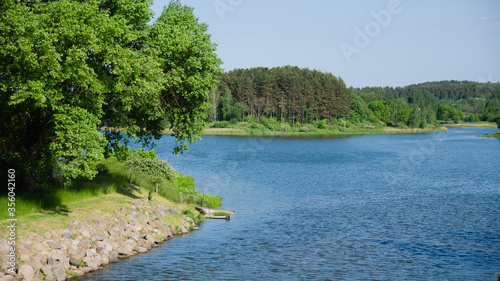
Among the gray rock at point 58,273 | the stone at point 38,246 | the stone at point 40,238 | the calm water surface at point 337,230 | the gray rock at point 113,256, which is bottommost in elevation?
the calm water surface at point 337,230

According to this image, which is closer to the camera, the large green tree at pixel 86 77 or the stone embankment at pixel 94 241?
the stone embankment at pixel 94 241

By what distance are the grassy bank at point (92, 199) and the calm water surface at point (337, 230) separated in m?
4.34

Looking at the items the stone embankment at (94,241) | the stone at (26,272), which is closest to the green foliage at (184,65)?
the stone embankment at (94,241)

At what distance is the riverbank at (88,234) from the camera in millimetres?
23516

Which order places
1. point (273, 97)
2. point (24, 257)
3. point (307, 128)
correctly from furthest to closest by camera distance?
point (273, 97), point (307, 128), point (24, 257)

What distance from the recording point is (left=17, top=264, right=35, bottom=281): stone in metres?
22.0

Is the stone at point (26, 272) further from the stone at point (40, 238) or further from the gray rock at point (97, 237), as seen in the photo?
the gray rock at point (97, 237)

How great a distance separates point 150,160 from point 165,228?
45.2 ft

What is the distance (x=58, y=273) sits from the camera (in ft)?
77.5

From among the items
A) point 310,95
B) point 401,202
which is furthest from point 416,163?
point 310,95

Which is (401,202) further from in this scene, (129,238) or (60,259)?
(60,259)

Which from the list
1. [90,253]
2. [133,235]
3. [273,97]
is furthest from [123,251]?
[273,97]

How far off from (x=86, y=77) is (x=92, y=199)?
1164 centimetres

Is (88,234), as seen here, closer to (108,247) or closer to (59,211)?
(108,247)
